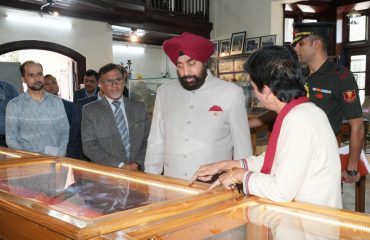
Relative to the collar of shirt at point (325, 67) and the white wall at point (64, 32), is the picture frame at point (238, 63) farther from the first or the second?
the collar of shirt at point (325, 67)

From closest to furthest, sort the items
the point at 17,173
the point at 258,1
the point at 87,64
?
the point at 17,173
the point at 87,64
the point at 258,1

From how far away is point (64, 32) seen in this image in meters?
8.15

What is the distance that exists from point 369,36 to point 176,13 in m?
5.34

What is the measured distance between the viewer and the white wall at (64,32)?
731 cm

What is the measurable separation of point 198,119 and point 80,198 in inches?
41.9

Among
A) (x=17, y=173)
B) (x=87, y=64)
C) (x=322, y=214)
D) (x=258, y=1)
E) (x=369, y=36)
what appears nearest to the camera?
(x=322, y=214)

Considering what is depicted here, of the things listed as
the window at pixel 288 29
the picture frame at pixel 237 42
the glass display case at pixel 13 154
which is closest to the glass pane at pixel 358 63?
the window at pixel 288 29

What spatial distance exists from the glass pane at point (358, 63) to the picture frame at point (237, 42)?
137 inches

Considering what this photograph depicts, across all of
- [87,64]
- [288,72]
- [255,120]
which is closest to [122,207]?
[288,72]

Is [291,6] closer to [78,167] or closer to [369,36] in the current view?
[369,36]

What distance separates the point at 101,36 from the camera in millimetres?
8758

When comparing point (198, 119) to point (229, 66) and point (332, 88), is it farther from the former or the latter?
point (229, 66)

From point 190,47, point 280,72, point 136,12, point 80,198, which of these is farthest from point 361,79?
point 80,198

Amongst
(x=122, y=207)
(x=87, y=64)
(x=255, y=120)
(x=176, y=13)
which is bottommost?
(x=122, y=207)
